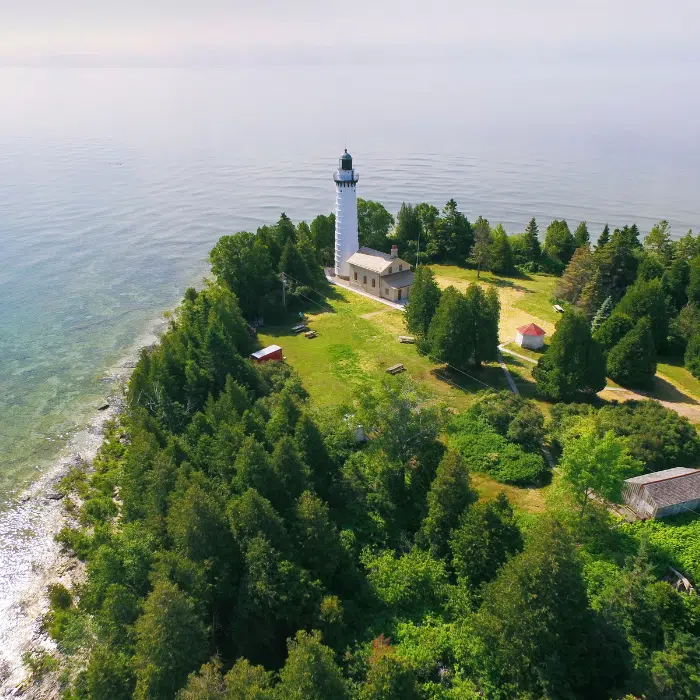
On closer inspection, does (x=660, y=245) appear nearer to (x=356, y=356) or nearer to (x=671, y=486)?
(x=356, y=356)

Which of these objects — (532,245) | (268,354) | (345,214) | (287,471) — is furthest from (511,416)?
(532,245)

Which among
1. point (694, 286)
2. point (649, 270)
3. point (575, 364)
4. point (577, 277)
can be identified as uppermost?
point (649, 270)

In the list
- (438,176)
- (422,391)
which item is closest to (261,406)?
(422,391)

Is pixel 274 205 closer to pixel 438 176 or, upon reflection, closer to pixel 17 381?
Result: pixel 438 176

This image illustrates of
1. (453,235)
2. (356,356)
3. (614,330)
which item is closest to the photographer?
(614,330)

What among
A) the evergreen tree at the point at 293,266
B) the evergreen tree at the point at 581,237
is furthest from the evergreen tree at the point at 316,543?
the evergreen tree at the point at 581,237

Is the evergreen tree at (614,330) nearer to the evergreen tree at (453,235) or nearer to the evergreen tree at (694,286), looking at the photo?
the evergreen tree at (694,286)

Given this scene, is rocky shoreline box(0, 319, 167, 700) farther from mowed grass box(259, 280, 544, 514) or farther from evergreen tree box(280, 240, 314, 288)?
evergreen tree box(280, 240, 314, 288)

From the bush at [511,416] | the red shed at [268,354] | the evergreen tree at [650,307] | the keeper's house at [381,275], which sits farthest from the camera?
the keeper's house at [381,275]
